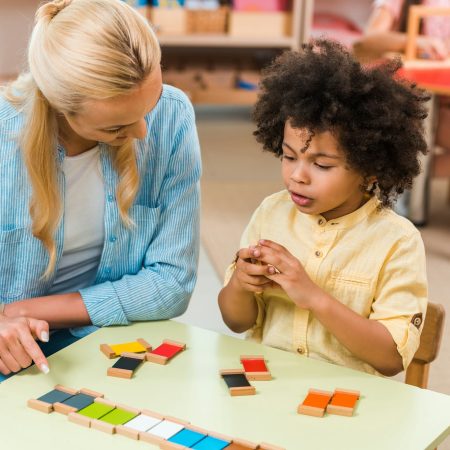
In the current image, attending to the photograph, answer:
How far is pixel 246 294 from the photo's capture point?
59.0 inches

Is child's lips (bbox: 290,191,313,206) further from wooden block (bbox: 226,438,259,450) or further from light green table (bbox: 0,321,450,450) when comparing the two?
wooden block (bbox: 226,438,259,450)

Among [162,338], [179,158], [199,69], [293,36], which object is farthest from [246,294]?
[199,69]

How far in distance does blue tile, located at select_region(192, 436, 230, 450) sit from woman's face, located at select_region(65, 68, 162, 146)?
56 cm

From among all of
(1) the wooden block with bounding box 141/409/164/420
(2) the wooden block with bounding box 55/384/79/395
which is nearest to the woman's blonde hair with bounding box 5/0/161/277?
(2) the wooden block with bounding box 55/384/79/395

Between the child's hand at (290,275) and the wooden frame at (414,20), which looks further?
the wooden frame at (414,20)

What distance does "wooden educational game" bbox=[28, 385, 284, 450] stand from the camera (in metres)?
1.09

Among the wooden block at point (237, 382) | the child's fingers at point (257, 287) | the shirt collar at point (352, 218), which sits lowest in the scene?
the wooden block at point (237, 382)

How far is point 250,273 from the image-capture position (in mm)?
1410

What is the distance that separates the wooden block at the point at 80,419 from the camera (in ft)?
3.73

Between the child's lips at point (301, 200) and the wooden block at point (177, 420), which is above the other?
the child's lips at point (301, 200)

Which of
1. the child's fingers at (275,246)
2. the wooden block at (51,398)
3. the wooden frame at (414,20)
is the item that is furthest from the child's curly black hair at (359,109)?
the wooden frame at (414,20)

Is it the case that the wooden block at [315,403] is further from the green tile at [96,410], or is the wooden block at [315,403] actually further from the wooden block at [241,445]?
the green tile at [96,410]

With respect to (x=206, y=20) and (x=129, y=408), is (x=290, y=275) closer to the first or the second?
(x=129, y=408)

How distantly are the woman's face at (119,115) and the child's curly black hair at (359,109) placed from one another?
0.80ft
